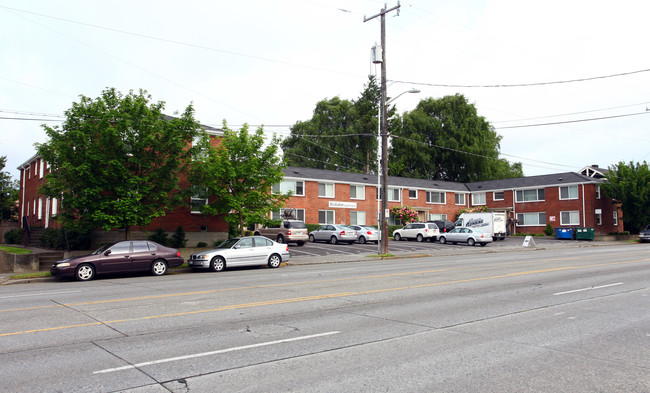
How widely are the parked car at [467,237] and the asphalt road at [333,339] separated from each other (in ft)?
78.7

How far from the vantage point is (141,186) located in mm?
21172

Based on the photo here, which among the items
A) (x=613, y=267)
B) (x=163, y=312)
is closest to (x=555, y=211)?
(x=613, y=267)

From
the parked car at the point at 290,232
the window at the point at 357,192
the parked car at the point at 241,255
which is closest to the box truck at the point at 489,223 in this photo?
the window at the point at 357,192

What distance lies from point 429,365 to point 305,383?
5.16 feet

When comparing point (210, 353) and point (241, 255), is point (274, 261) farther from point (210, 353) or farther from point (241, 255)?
point (210, 353)

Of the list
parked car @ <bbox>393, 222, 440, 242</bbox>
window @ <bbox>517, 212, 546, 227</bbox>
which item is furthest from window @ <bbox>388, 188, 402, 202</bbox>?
window @ <bbox>517, 212, 546, 227</bbox>

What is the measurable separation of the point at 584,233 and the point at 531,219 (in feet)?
31.8

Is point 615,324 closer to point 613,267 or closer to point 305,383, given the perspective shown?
point 305,383

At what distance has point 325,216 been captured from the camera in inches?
1812

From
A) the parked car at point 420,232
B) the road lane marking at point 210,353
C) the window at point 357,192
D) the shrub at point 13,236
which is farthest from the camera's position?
the window at point 357,192

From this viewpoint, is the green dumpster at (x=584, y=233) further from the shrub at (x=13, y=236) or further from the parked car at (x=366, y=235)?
the shrub at (x=13, y=236)

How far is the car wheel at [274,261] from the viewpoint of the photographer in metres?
20.4

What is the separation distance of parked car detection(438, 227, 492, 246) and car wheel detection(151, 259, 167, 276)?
2557 cm

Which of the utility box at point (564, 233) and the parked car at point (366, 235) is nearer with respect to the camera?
the parked car at point (366, 235)
